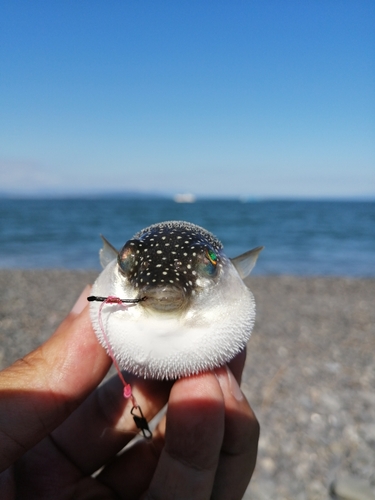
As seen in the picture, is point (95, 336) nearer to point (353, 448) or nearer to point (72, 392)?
point (72, 392)

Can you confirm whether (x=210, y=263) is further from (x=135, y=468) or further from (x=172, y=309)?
(x=135, y=468)

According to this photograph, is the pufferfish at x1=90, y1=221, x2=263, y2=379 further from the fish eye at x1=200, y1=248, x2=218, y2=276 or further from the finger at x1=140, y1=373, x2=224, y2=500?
the finger at x1=140, y1=373, x2=224, y2=500

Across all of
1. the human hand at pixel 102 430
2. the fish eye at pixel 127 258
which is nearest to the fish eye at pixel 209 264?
the fish eye at pixel 127 258

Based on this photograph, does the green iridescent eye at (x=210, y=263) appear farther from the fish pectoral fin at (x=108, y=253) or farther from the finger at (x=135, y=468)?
the finger at (x=135, y=468)

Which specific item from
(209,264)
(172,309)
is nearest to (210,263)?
(209,264)

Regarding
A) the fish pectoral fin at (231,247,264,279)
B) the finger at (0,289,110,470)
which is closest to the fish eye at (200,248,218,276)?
the fish pectoral fin at (231,247,264,279)

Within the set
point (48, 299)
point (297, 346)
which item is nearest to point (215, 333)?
point (297, 346)
